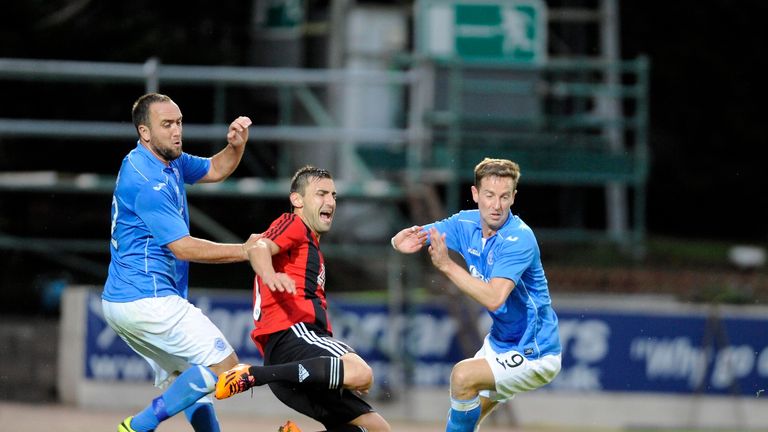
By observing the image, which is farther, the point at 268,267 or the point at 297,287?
the point at 297,287

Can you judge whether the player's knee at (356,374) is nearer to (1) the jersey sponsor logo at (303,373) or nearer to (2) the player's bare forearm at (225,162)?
(1) the jersey sponsor logo at (303,373)

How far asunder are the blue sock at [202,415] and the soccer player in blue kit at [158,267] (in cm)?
14

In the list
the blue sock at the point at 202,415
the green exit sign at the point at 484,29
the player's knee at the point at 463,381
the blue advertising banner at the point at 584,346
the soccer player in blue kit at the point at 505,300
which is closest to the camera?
the soccer player in blue kit at the point at 505,300

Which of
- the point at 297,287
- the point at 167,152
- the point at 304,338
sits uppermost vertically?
the point at 167,152

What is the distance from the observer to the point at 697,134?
2475 cm

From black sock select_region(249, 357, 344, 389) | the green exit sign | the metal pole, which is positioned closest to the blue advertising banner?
the green exit sign

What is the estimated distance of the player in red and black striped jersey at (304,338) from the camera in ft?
25.6

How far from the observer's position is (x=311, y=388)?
787cm

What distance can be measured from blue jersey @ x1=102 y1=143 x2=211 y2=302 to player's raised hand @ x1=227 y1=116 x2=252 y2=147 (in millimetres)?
497

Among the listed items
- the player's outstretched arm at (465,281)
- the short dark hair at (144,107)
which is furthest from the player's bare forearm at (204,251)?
the player's outstretched arm at (465,281)

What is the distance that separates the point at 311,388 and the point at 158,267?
46.4 inches

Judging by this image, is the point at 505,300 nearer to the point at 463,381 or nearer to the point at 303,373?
the point at 463,381

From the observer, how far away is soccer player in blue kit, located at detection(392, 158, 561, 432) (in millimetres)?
8156

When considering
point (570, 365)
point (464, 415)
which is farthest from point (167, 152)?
point (570, 365)
